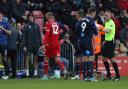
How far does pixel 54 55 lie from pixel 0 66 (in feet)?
7.41

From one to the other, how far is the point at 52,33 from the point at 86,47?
77.3 inches

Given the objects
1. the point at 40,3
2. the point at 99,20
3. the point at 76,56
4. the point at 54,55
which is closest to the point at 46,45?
the point at 54,55

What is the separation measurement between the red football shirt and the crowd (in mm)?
849

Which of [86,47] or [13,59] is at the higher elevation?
[86,47]

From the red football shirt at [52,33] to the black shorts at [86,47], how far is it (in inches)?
65.2

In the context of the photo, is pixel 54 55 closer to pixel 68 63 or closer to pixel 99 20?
pixel 68 63

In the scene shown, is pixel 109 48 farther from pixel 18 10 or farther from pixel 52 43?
pixel 18 10

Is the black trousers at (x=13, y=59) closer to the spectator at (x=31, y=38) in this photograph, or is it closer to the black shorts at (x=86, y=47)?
the spectator at (x=31, y=38)

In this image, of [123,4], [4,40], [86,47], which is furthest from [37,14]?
[86,47]

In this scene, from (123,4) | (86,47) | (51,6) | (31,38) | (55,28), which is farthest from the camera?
(123,4)

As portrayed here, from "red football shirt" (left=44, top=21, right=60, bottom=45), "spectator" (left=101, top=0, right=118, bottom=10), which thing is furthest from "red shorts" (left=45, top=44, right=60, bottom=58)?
"spectator" (left=101, top=0, right=118, bottom=10)

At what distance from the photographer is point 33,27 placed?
821 inches

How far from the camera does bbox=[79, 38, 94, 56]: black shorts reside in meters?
18.1

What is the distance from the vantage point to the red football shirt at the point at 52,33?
1948 cm
